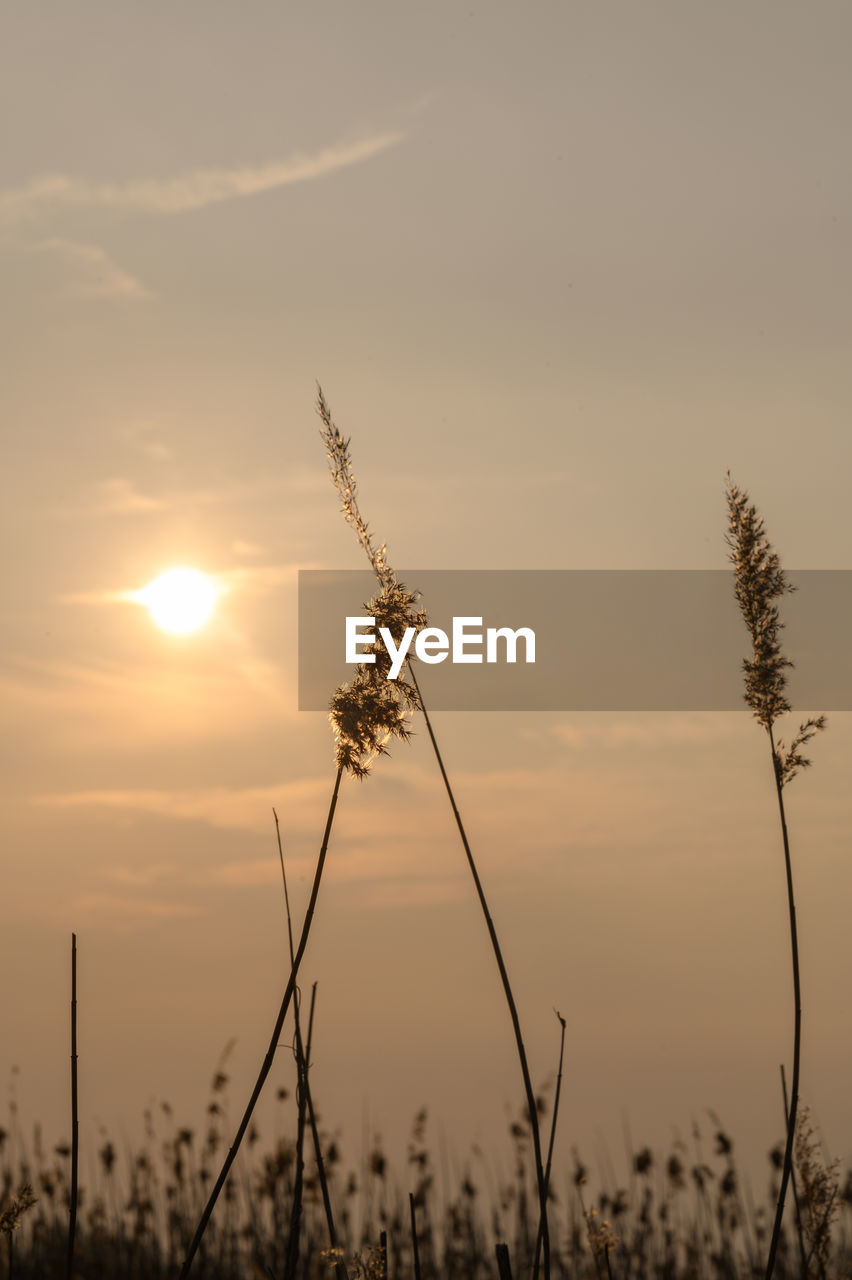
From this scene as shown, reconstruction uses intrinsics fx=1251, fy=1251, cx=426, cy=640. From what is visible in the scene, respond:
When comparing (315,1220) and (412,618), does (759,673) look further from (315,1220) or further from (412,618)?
(315,1220)

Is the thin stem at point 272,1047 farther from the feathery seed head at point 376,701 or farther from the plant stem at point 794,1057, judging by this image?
the plant stem at point 794,1057

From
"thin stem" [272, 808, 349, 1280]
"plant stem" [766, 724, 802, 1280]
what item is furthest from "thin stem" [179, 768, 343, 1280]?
"plant stem" [766, 724, 802, 1280]

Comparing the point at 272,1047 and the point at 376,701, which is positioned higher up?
the point at 376,701

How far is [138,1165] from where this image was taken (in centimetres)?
1227

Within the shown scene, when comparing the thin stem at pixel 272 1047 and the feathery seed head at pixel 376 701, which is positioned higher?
the feathery seed head at pixel 376 701

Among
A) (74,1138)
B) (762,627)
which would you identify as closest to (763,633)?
(762,627)

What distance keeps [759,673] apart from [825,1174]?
150 cm

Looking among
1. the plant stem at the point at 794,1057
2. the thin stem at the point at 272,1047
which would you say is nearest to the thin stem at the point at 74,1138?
the thin stem at the point at 272,1047

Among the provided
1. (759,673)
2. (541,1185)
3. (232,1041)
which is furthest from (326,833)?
(232,1041)

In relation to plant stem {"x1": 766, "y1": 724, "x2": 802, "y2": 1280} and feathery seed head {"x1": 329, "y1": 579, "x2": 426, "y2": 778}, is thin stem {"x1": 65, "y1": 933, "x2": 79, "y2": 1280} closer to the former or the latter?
feathery seed head {"x1": 329, "y1": 579, "x2": 426, "y2": 778}

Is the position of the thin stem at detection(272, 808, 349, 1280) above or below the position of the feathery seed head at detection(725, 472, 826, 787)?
below

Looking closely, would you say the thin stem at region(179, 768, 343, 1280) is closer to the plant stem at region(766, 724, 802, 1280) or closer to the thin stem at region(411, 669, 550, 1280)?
the thin stem at region(411, 669, 550, 1280)

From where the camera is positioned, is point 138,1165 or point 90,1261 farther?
point 138,1165

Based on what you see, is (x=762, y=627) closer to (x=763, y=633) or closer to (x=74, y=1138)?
(x=763, y=633)
